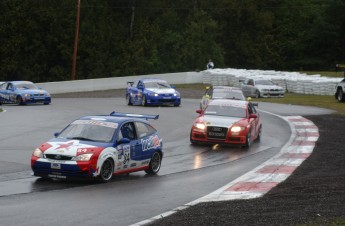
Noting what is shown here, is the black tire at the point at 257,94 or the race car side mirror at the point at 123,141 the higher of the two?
the black tire at the point at 257,94

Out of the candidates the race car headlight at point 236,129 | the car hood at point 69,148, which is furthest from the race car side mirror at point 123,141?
the race car headlight at point 236,129

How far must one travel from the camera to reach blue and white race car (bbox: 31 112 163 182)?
48.6 ft

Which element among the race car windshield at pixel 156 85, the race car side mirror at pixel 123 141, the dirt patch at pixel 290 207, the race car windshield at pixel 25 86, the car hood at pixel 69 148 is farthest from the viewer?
the race car windshield at pixel 25 86

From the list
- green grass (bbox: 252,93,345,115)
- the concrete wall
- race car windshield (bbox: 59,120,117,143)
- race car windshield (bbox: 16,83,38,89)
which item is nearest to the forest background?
the concrete wall

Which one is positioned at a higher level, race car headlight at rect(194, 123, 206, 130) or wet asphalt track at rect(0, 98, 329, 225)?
race car headlight at rect(194, 123, 206, 130)

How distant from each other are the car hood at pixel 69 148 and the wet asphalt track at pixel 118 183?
Result: 2.07ft

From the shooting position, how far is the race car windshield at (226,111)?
23766 mm

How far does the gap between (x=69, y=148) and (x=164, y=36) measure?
86.0 m

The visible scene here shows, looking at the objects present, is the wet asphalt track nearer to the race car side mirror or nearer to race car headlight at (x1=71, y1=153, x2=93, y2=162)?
race car headlight at (x1=71, y1=153, x2=93, y2=162)

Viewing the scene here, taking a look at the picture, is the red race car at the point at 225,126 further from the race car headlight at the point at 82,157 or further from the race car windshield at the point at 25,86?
the race car windshield at the point at 25,86

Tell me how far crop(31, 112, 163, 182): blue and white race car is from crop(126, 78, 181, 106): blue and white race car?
21.3m

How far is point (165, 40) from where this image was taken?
99500 millimetres

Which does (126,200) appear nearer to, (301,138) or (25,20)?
(301,138)

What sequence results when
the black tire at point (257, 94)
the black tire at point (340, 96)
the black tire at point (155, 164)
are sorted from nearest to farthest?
the black tire at point (155, 164) → the black tire at point (340, 96) → the black tire at point (257, 94)
